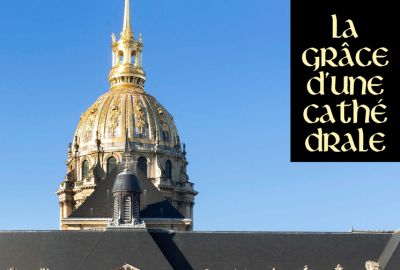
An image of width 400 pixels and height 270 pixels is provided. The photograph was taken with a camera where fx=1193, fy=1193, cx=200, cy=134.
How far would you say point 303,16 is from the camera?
6153cm

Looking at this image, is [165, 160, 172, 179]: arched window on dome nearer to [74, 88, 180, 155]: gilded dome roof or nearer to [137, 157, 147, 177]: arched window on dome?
[74, 88, 180, 155]: gilded dome roof

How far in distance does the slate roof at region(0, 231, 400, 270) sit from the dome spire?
70009mm

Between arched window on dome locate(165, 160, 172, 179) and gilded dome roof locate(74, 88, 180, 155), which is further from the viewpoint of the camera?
arched window on dome locate(165, 160, 172, 179)

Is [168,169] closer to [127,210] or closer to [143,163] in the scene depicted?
[143,163]

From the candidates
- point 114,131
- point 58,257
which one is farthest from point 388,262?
point 114,131

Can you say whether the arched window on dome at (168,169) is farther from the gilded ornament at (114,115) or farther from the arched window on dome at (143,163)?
the gilded ornament at (114,115)

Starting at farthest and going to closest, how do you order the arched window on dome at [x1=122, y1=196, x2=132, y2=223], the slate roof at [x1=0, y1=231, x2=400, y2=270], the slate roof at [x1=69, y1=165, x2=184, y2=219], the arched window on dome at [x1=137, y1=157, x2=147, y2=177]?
the arched window on dome at [x1=137, y1=157, x2=147, y2=177], the slate roof at [x1=69, y1=165, x2=184, y2=219], the arched window on dome at [x1=122, y1=196, x2=132, y2=223], the slate roof at [x1=0, y1=231, x2=400, y2=270]

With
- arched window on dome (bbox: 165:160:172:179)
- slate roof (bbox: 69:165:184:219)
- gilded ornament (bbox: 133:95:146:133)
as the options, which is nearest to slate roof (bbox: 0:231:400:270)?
slate roof (bbox: 69:165:184:219)

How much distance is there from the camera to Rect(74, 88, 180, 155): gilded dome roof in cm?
16775

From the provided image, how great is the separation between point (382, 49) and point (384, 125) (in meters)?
3.93

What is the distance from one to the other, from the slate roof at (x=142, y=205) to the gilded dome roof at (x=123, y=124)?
101 feet

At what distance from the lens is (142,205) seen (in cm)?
13088

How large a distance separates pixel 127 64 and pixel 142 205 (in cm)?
4776

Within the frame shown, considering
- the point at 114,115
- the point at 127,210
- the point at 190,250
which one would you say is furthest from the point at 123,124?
the point at 190,250
